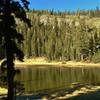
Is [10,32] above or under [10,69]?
above

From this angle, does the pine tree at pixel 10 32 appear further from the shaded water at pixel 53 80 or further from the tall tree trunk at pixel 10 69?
the shaded water at pixel 53 80

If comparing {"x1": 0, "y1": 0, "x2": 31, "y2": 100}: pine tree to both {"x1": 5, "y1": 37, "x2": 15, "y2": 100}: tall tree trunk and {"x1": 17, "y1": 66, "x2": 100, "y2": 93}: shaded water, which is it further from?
{"x1": 17, "y1": 66, "x2": 100, "y2": 93}: shaded water

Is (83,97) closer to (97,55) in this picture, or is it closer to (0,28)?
(0,28)

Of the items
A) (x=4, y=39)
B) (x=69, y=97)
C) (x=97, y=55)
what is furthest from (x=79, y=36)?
(x=4, y=39)

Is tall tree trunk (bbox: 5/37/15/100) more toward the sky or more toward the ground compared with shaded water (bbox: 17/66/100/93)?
more toward the sky

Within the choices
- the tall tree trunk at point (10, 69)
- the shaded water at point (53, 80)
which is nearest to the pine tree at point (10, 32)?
the tall tree trunk at point (10, 69)

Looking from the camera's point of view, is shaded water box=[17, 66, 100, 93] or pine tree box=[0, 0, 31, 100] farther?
shaded water box=[17, 66, 100, 93]

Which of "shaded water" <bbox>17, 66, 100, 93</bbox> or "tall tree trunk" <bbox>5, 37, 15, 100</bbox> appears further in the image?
"shaded water" <bbox>17, 66, 100, 93</bbox>

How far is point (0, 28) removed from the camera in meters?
30.3

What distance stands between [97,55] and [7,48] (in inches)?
5833

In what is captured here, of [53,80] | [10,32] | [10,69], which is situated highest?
Answer: [10,32]

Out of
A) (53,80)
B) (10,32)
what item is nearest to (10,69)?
(10,32)

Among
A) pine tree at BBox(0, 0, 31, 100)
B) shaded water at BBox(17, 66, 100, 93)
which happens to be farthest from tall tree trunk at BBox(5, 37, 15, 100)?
shaded water at BBox(17, 66, 100, 93)

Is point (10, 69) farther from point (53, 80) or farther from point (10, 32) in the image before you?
point (53, 80)
